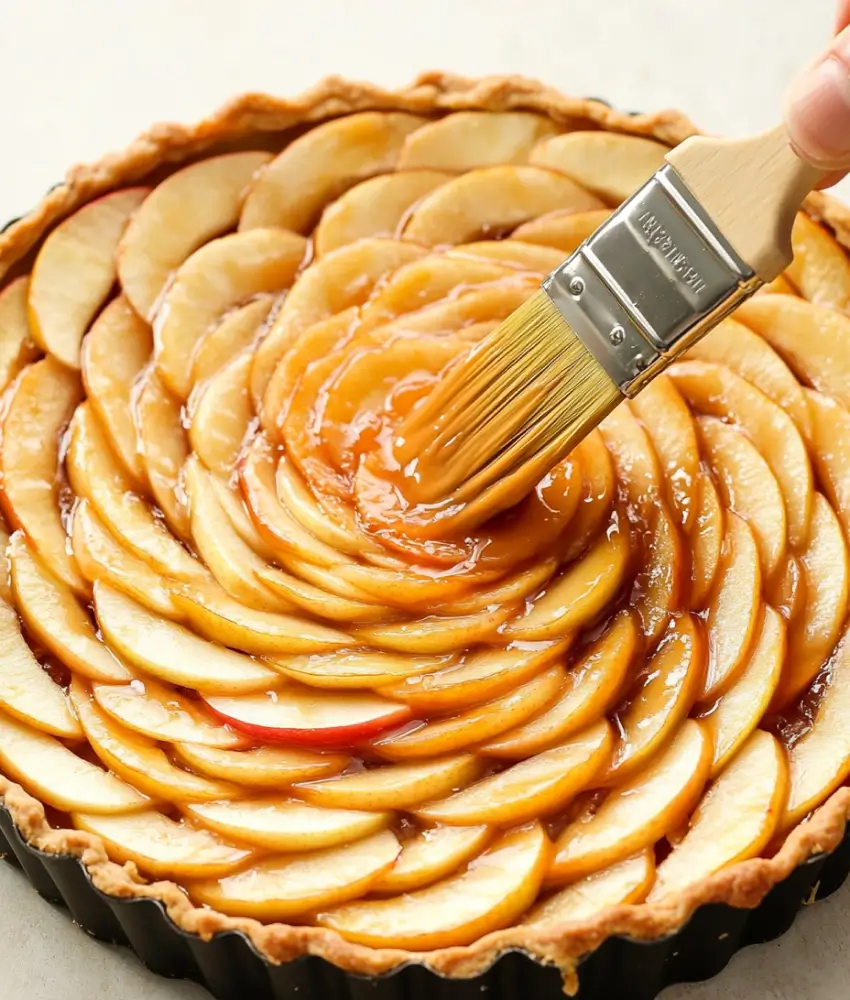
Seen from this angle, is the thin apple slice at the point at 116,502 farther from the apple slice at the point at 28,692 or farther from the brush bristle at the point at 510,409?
the brush bristle at the point at 510,409

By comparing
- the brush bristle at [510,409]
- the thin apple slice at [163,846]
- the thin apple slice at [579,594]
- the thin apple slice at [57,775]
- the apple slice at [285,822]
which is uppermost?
the brush bristle at [510,409]

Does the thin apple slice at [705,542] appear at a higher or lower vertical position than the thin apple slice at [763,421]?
lower

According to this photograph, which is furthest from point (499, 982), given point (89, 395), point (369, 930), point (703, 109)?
point (703, 109)

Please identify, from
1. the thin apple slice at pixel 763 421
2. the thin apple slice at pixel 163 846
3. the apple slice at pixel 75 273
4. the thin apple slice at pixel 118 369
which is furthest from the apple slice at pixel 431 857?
the apple slice at pixel 75 273

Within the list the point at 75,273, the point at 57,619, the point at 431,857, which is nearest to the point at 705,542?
the point at 431,857

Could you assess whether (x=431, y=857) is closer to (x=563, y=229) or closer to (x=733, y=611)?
(x=733, y=611)
